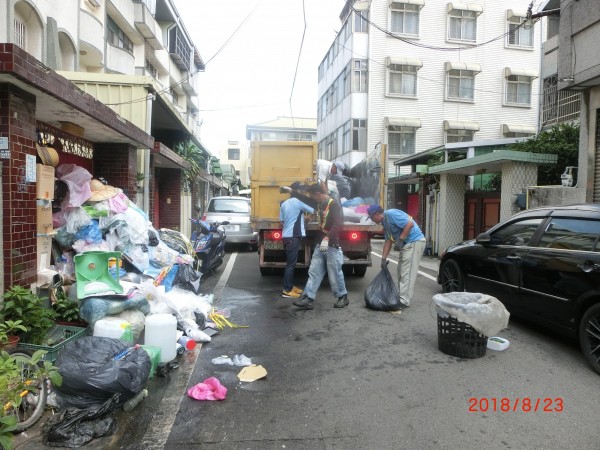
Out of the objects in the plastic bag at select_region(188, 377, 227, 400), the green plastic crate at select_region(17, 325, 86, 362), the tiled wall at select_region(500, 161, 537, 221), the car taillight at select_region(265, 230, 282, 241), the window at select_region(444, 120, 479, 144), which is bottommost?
the plastic bag at select_region(188, 377, 227, 400)

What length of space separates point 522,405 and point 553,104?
12587 mm

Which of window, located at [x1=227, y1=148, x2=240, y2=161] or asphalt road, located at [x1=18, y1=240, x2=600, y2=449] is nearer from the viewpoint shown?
asphalt road, located at [x1=18, y1=240, x2=600, y2=449]

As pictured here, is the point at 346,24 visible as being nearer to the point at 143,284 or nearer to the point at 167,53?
the point at 167,53

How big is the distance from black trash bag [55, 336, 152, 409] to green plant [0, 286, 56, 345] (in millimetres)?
568

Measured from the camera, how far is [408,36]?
2441cm

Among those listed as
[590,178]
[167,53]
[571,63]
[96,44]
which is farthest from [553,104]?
[167,53]

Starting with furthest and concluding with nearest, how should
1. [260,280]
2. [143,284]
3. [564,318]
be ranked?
1. [260,280]
2. [143,284]
3. [564,318]

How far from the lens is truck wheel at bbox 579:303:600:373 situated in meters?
4.09

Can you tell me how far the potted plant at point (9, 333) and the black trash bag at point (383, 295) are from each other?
4.30m

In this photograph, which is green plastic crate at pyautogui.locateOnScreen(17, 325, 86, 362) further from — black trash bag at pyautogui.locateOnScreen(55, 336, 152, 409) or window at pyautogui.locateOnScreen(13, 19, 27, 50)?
window at pyautogui.locateOnScreen(13, 19, 27, 50)

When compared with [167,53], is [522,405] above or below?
Answer: below

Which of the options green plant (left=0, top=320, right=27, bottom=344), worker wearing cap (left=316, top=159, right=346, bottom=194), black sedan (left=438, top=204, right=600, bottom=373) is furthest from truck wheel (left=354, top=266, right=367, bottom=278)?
green plant (left=0, top=320, right=27, bottom=344)

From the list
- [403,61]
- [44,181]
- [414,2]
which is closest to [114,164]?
[44,181]

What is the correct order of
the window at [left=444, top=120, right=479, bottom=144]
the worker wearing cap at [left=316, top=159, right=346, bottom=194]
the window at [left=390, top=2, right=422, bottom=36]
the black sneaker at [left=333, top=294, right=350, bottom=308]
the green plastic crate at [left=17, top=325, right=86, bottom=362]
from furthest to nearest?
1. the window at [left=444, top=120, right=479, bottom=144]
2. the window at [left=390, top=2, right=422, bottom=36]
3. the worker wearing cap at [left=316, top=159, right=346, bottom=194]
4. the black sneaker at [left=333, top=294, right=350, bottom=308]
5. the green plastic crate at [left=17, top=325, right=86, bottom=362]
